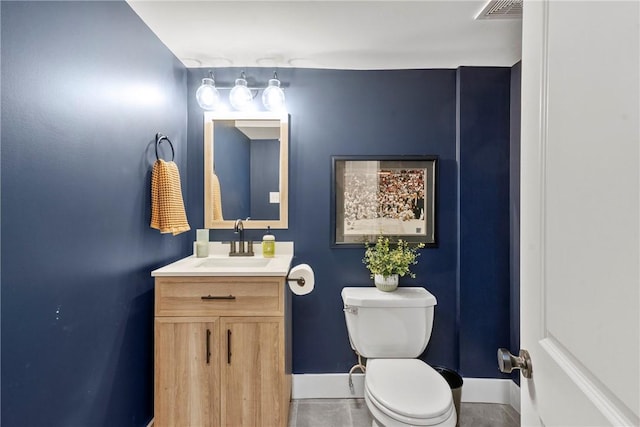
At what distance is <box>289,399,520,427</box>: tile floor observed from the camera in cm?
203

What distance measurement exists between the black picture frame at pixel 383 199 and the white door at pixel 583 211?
5.03ft

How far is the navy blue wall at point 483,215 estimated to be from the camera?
2207 mm

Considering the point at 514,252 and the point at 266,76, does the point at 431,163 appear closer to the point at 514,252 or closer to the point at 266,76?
the point at 514,252

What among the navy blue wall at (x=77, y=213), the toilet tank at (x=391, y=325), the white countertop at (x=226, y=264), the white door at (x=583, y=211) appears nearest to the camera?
the white door at (x=583, y=211)

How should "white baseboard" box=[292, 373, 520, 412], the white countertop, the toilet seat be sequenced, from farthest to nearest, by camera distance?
1. "white baseboard" box=[292, 373, 520, 412]
2. the white countertop
3. the toilet seat

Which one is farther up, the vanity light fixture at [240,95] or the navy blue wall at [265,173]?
the vanity light fixture at [240,95]

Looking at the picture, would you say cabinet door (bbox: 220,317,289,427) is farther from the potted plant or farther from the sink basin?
the potted plant

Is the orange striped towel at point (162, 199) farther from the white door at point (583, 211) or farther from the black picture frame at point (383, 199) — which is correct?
the white door at point (583, 211)

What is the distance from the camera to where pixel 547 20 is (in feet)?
2.08

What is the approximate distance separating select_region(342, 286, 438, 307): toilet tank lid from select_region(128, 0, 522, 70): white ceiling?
1454 millimetres

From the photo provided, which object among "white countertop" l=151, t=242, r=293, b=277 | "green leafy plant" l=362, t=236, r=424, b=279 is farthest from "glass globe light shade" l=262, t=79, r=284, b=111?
"green leafy plant" l=362, t=236, r=424, b=279

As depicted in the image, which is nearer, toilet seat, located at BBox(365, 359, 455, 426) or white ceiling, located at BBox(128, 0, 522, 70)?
toilet seat, located at BBox(365, 359, 455, 426)

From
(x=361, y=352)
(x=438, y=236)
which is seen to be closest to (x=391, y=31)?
(x=438, y=236)

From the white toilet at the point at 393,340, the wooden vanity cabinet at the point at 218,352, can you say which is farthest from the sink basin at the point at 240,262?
the white toilet at the point at 393,340
